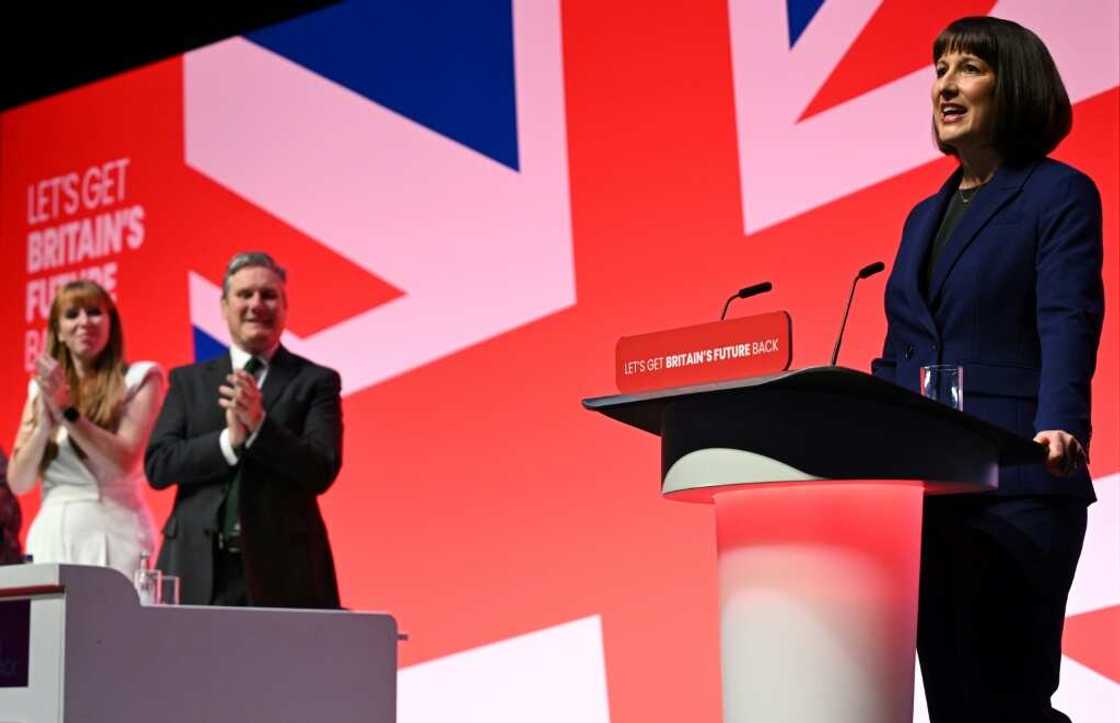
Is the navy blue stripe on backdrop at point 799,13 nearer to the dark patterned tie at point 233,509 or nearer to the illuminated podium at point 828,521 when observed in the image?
the dark patterned tie at point 233,509

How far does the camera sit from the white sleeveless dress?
421 centimetres

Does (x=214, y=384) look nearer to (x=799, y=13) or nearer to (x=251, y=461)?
(x=251, y=461)

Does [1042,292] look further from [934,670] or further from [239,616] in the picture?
[239,616]

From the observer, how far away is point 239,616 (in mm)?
2592

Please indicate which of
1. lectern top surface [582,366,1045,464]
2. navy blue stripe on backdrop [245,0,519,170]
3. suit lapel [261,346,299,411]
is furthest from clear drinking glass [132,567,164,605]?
navy blue stripe on backdrop [245,0,519,170]

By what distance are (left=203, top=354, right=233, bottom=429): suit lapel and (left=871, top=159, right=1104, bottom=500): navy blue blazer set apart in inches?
84.6

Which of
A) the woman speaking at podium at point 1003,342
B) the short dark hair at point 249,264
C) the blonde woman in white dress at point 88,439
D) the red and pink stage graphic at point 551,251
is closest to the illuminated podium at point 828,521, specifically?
the woman speaking at podium at point 1003,342

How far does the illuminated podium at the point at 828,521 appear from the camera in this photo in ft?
6.07

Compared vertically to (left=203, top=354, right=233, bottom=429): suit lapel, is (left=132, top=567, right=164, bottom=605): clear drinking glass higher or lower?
lower

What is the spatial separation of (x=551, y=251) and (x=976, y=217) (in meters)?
2.38

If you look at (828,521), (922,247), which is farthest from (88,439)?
(828,521)

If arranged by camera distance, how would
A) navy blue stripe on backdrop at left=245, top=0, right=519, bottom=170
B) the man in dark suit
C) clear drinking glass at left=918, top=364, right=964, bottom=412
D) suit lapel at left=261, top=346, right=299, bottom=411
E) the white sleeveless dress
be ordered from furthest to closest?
navy blue stripe on backdrop at left=245, top=0, right=519, bottom=170 < the white sleeveless dress < suit lapel at left=261, top=346, right=299, bottom=411 < the man in dark suit < clear drinking glass at left=918, top=364, right=964, bottom=412

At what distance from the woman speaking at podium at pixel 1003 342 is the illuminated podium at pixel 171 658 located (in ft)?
3.77

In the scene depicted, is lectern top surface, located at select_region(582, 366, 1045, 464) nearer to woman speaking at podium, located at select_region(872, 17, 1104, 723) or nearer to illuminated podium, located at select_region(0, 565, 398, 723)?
woman speaking at podium, located at select_region(872, 17, 1104, 723)
